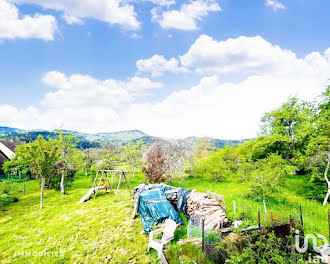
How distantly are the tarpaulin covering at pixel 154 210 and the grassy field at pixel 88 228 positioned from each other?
2.38 feet

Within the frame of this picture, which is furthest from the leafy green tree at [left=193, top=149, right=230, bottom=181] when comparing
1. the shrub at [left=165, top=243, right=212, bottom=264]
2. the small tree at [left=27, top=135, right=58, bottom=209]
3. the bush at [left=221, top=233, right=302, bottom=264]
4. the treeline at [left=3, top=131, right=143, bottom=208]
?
the small tree at [left=27, top=135, right=58, bottom=209]

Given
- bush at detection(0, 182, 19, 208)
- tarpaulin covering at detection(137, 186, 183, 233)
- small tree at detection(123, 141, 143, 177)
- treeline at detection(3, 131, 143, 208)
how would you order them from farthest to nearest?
small tree at detection(123, 141, 143, 177), bush at detection(0, 182, 19, 208), treeline at detection(3, 131, 143, 208), tarpaulin covering at detection(137, 186, 183, 233)

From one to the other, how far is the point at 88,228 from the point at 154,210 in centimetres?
406

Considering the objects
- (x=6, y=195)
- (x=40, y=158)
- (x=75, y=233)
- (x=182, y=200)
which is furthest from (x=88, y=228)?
(x=6, y=195)

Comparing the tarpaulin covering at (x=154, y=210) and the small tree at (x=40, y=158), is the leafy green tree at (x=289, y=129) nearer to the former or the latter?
the tarpaulin covering at (x=154, y=210)

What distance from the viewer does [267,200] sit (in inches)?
480

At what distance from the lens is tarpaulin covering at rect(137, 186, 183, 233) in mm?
8711

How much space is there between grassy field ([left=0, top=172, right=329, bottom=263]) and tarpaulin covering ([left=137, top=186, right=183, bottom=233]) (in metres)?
0.72

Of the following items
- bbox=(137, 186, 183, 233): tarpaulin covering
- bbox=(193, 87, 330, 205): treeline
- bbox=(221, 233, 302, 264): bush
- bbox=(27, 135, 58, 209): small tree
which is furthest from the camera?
bbox=(193, 87, 330, 205): treeline

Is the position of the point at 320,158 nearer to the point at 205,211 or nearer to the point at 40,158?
the point at 205,211

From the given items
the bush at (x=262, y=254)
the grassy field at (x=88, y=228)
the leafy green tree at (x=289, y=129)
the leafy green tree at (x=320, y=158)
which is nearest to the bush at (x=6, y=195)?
the grassy field at (x=88, y=228)

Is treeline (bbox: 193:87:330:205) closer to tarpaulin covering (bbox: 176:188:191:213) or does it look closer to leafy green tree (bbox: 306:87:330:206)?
leafy green tree (bbox: 306:87:330:206)

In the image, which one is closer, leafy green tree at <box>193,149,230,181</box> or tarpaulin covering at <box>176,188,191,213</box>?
tarpaulin covering at <box>176,188,191,213</box>

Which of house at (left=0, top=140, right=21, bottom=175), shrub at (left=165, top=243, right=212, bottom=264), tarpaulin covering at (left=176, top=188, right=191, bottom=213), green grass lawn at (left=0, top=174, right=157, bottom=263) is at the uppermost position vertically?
house at (left=0, top=140, right=21, bottom=175)
